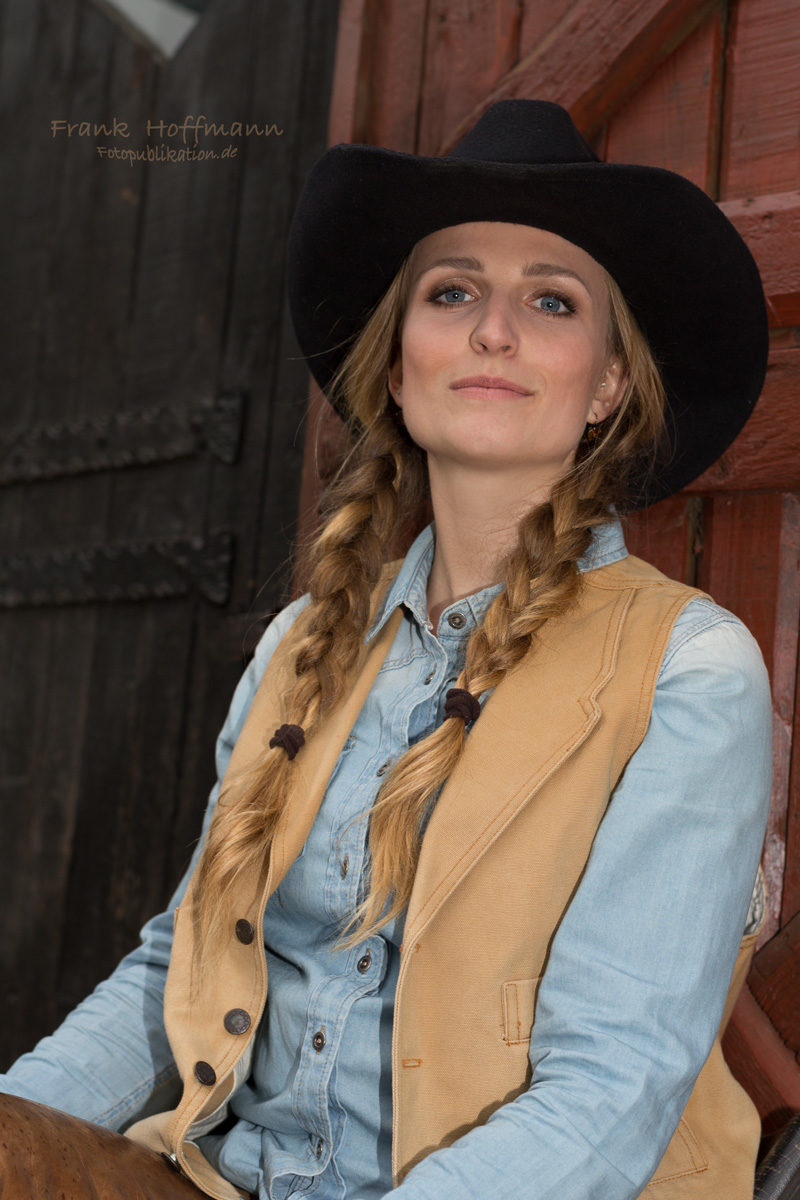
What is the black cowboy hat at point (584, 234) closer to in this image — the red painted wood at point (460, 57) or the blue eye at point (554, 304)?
→ the blue eye at point (554, 304)

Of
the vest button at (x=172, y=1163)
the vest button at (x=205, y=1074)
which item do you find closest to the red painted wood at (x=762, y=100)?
the vest button at (x=205, y=1074)

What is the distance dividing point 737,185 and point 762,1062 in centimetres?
139

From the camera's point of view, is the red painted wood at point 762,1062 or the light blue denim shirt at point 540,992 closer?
the light blue denim shirt at point 540,992

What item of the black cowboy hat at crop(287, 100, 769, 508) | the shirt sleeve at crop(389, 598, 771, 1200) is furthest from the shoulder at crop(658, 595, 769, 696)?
the black cowboy hat at crop(287, 100, 769, 508)

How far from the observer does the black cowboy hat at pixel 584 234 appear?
1693 mm

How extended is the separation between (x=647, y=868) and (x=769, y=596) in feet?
2.31

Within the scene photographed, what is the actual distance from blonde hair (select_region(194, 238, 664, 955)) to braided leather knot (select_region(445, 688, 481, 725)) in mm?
17

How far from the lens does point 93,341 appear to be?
3189 mm

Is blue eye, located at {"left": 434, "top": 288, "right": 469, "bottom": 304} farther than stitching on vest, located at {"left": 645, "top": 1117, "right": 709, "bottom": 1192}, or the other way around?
blue eye, located at {"left": 434, "top": 288, "right": 469, "bottom": 304}

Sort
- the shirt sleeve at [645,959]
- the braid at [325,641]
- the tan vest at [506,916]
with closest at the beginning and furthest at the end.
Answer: the shirt sleeve at [645,959] → the tan vest at [506,916] → the braid at [325,641]

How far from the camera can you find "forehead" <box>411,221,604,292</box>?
179cm

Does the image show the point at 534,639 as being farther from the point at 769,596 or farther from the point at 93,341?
the point at 93,341

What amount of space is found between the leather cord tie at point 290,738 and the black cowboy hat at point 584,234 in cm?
67

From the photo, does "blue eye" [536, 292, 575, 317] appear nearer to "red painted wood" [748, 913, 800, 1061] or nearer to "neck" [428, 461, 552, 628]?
"neck" [428, 461, 552, 628]
